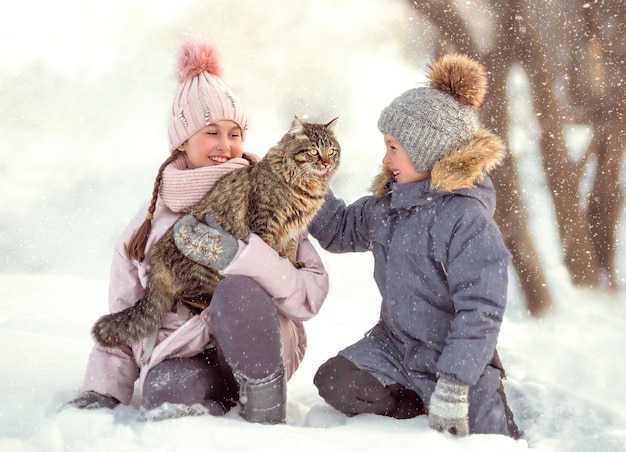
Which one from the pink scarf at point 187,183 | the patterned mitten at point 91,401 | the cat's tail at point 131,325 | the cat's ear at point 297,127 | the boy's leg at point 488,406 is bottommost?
the patterned mitten at point 91,401

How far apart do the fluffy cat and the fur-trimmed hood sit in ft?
1.57

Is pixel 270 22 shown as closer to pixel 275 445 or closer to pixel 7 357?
pixel 7 357

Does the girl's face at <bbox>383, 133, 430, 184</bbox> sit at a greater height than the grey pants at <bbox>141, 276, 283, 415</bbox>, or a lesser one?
greater

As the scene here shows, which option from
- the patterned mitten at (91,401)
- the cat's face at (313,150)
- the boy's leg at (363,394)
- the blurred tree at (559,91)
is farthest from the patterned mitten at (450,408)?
the blurred tree at (559,91)

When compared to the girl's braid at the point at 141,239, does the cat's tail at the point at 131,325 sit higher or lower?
lower

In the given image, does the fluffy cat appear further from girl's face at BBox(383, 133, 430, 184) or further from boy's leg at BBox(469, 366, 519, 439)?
boy's leg at BBox(469, 366, 519, 439)

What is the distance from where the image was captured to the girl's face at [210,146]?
2475 mm

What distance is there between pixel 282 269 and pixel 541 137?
101 inches

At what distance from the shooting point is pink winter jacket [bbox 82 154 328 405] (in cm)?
216

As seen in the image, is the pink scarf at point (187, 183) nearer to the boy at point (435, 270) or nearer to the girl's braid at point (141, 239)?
the girl's braid at point (141, 239)

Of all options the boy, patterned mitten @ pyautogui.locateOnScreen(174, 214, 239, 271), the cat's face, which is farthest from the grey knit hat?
patterned mitten @ pyautogui.locateOnScreen(174, 214, 239, 271)

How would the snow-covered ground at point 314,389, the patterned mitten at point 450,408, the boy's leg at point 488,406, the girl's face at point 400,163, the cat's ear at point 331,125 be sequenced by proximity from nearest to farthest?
the snow-covered ground at point 314,389 → the patterned mitten at point 450,408 → the boy's leg at point 488,406 → the girl's face at point 400,163 → the cat's ear at point 331,125

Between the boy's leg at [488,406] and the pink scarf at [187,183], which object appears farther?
the pink scarf at [187,183]

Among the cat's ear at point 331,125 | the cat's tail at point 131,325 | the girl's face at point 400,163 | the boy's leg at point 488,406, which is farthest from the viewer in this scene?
the cat's ear at point 331,125
